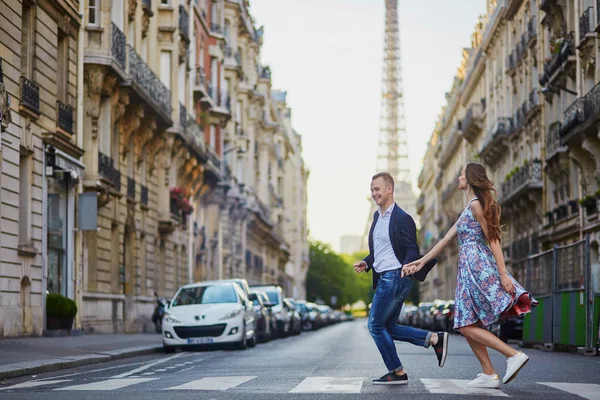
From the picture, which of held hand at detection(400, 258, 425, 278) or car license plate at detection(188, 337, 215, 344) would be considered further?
car license plate at detection(188, 337, 215, 344)

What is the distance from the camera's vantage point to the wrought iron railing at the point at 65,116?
2869 cm

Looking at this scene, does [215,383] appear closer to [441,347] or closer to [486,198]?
[441,347]

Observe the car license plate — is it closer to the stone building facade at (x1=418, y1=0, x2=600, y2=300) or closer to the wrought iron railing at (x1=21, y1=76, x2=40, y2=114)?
the wrought iron railing at (x1=21, y1=76, x2=40, y2=114)

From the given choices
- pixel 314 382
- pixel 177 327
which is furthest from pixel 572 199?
pixel 314 382

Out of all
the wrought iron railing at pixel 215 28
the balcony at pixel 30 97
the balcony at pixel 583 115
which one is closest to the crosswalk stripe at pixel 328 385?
the balcony at pixel 30 97

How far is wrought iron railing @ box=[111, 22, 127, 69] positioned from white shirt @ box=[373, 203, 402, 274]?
23.4 meters

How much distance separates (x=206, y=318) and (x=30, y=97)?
244 inches

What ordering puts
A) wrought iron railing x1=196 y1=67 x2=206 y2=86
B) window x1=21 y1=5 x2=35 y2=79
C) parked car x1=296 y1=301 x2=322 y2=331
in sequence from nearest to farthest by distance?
window x1=21 y1=5 x2=35 y2=79 < wrought iron railing x1=196 y1=67 x2=206 y2=86 < parked car x1=296 y1=301 x2=322 y2=331

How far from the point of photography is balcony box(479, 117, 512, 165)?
59406 mm

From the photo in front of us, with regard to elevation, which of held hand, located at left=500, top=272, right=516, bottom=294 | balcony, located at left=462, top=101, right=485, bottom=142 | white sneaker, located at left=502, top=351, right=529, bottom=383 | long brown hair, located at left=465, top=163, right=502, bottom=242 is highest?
balcony, located at left=462, top=101, right=485, bottom=142

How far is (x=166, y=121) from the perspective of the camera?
40.8 m

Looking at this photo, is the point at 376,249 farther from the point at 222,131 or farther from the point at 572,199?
the point at 222,131

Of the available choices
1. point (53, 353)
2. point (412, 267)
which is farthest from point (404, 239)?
point (53, 353)

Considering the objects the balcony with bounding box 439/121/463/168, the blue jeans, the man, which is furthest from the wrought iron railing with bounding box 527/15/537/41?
the blue jeans
